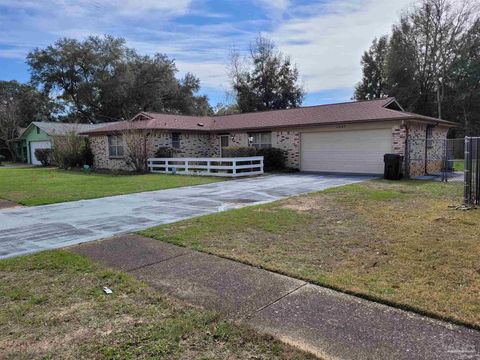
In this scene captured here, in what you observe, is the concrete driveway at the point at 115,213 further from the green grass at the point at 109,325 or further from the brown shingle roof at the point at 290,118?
the brown shingle roof at the point at 290,118

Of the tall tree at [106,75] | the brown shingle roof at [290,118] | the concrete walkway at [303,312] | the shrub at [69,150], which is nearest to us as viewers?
the concrete walkway at [303,312]

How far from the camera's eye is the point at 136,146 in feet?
67.9

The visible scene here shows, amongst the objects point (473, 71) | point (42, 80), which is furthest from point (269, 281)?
point (42, 80)

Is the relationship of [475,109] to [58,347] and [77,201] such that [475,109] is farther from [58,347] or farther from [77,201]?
[58,347]

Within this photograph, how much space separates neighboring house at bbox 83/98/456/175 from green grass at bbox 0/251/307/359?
14556 millimetres

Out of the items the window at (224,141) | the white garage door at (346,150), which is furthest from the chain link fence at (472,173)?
the window at (224,141)

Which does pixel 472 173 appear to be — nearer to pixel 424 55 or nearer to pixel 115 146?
pixel 115 146

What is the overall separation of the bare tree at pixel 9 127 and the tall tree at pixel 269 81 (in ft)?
79.9

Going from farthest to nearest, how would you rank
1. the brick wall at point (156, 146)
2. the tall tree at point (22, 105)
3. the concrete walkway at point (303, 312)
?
the tall tree at point (22, 105) < the brick wall at point (156, 146) < the concrete walkway at point (303, 312)

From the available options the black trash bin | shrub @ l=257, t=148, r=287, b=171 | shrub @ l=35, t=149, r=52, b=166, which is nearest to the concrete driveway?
the black trash bin

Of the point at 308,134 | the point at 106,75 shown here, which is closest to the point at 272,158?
the point at 308,134

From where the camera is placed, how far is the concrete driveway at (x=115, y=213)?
21.5ft

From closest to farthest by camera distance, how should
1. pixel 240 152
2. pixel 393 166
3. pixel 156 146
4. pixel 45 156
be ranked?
pixel 393 166, pixel 240 152, pixel 156 146, pixel 45 156

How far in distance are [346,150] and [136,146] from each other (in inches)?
438
